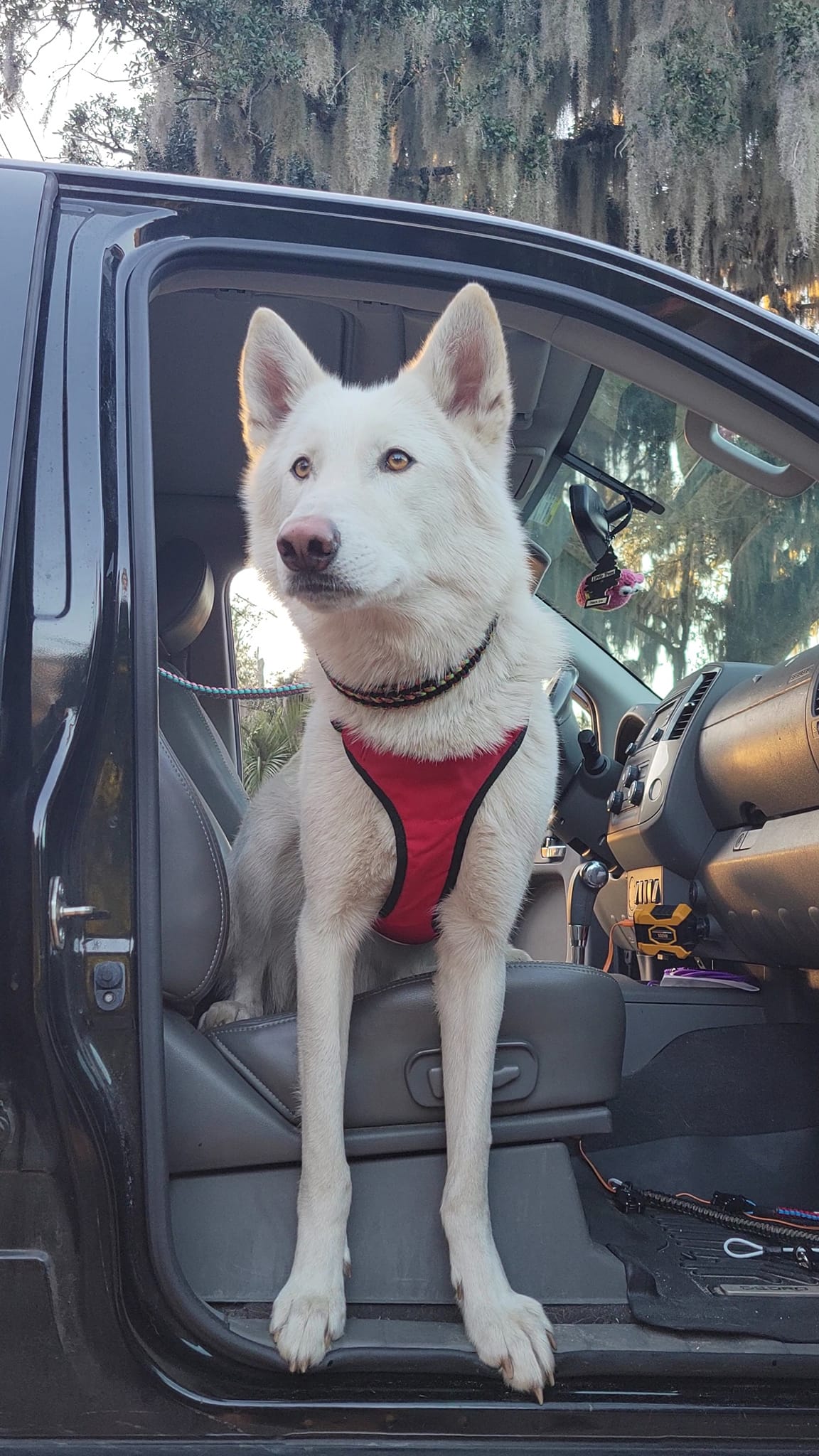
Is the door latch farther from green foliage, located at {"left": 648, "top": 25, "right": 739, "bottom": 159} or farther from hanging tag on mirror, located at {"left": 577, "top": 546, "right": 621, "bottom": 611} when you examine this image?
green foliage, located at {"left": 648, "top": 25, "right": 739, "bottom": 159}

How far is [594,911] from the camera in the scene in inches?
133

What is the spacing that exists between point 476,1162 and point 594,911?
1840 millimetres

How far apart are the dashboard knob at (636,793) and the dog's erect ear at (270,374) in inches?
56.4

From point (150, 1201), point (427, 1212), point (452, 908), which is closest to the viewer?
point (150, 1201)

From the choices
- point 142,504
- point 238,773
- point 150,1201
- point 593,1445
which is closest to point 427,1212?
point 593,1445

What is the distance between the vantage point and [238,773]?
3182mm

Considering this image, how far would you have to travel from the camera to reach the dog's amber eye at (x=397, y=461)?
1.81 meters

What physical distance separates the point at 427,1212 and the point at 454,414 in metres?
1.33

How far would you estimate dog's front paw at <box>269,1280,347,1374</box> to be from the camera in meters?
1.36

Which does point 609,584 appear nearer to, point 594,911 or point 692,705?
point 692,705

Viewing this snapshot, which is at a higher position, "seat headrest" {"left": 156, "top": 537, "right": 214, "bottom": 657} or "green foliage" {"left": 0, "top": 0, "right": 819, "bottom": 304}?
"green foliage" {"left": 0, "top": 0, "right": 819, "bottom": 304}

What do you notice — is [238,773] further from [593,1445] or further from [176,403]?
[593,1445]

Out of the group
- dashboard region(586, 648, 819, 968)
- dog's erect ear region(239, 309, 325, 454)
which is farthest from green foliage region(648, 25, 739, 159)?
dog's erect ear region(239, 309, 325, 454)

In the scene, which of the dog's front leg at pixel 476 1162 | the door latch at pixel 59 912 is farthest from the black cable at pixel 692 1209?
the door latch at pixel 59 912
